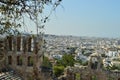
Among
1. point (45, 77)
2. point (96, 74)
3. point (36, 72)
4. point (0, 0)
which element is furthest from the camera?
point (96, 74)

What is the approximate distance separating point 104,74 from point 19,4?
11.6m

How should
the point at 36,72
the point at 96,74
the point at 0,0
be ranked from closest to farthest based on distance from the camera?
the point at 0,0 → the point at 36,72 → the point at 96,74

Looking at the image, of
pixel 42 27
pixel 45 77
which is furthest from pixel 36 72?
pixel 45 77

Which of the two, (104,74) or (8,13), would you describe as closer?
(8,13)

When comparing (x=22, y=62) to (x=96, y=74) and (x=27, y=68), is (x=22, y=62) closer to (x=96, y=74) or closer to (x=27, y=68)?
(x=27, y=68)

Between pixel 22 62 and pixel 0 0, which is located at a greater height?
pixel 0 0

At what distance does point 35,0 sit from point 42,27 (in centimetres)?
57

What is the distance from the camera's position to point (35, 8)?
779cm

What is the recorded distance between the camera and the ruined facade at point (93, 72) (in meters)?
18.8

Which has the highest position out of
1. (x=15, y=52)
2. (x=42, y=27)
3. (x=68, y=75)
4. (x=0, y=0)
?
(x=0, y=0)

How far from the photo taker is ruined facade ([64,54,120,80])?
61.6ft

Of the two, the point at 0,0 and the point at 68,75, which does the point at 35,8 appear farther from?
the point at 68,75

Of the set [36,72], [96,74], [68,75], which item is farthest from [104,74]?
[36,72]

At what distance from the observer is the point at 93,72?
62.4 ft
